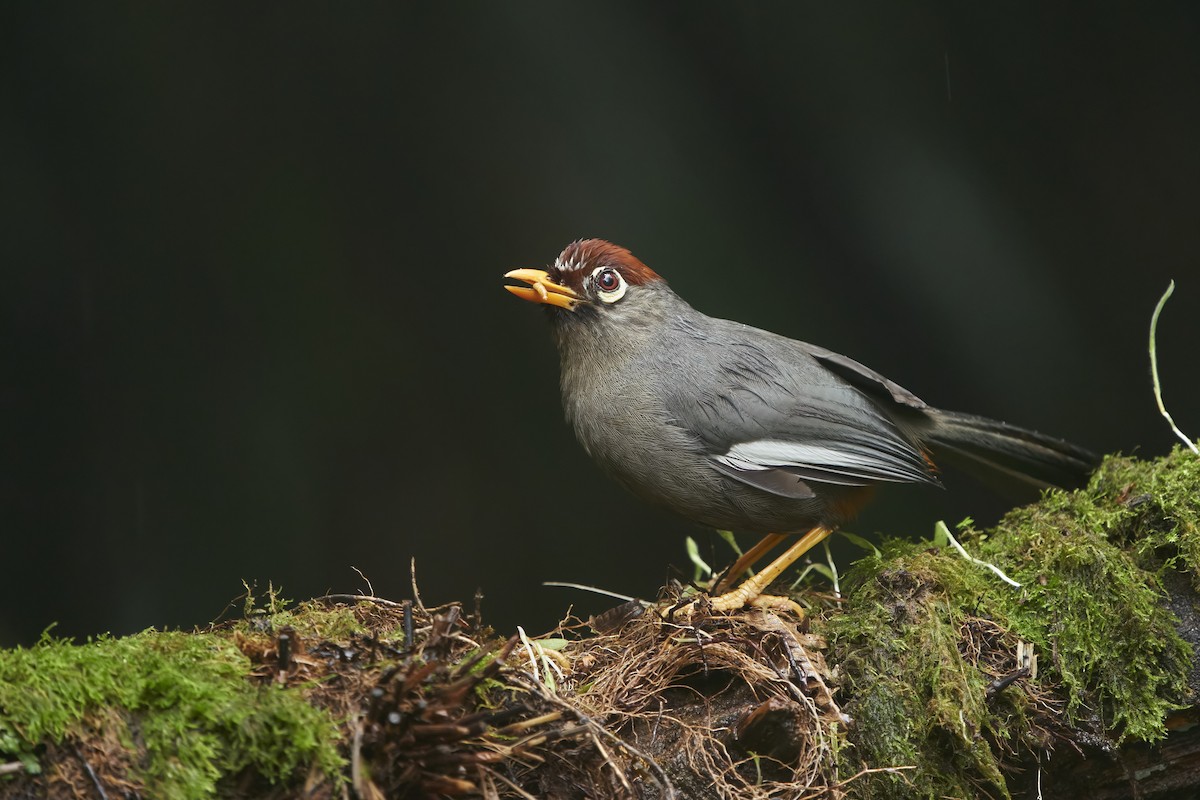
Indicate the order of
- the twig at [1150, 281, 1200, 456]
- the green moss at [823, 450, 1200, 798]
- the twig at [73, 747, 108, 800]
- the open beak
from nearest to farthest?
the twig at [73, 747, 108, 800] < the green moss at [823, 450, 1200, 798] < the twig at [1150, 281, 1200, 456] < the open beak

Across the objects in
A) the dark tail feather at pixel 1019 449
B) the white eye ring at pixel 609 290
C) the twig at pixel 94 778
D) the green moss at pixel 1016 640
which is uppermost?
the white eye ring at pixel 609 290

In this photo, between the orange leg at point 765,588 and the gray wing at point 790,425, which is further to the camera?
the gray wing at point 790,425

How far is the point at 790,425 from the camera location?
11.1 feet

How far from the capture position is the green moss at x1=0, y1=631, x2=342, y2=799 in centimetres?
187

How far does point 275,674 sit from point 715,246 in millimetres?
3251

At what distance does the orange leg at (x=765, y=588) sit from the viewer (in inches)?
124

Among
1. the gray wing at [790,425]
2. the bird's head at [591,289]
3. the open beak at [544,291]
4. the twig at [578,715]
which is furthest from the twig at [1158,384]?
the twig at [578,715]

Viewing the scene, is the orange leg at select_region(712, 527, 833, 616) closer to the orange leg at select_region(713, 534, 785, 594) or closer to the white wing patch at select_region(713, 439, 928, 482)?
the orange leg at select_region(713, 534, 785, 594)

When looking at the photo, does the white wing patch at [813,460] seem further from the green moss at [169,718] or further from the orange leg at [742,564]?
the green moss at [169,718]

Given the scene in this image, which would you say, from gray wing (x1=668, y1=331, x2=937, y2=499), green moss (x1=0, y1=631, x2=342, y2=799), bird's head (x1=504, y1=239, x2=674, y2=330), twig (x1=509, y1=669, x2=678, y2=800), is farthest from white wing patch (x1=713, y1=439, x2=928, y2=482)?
green moss (x1=0, y1=631, x2=342, y2=799)

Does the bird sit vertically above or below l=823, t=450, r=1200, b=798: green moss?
above

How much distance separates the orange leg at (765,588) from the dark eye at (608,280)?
111 cm

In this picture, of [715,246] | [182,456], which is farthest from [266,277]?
[715,246]

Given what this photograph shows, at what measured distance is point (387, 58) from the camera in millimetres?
4586
